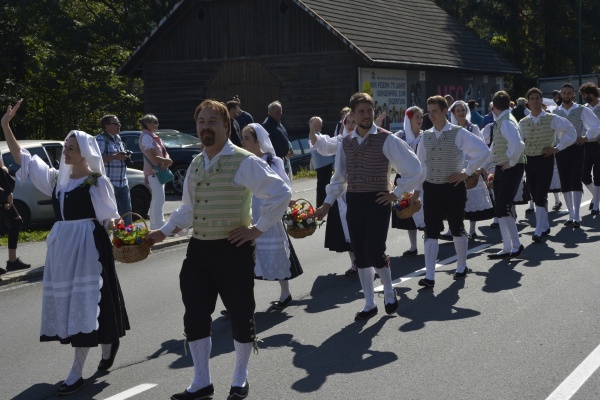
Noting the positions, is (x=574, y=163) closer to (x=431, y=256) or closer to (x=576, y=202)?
(x=576, y=202)

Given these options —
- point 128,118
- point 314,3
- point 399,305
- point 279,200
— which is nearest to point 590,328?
point 399,305

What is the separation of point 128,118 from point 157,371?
32106mm

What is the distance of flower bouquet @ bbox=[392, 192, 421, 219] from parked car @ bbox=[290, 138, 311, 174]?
16.3 metres

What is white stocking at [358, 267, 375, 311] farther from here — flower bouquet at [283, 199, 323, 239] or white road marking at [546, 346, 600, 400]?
white road marking at [546, 346, 600, 400]

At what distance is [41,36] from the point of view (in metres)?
38.5

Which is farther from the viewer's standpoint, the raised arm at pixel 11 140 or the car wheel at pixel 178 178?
the car wheel at pixel 178 178

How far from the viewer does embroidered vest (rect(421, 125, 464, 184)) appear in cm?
956

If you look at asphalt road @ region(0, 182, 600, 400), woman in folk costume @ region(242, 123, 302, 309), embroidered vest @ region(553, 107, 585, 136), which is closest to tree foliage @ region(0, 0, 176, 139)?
embroidered vest @ region(553, 107, 585, 136)

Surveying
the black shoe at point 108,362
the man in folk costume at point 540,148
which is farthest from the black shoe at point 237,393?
the man in folk costume at point 540,148

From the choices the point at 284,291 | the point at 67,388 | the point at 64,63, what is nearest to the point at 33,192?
the point at 284,291

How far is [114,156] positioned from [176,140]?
434 inches

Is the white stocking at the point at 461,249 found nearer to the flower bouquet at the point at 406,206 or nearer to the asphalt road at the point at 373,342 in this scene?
the asphalt road at the point at 373,342

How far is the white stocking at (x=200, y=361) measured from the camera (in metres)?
5.85

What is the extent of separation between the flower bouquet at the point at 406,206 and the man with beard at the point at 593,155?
731 centimetres
